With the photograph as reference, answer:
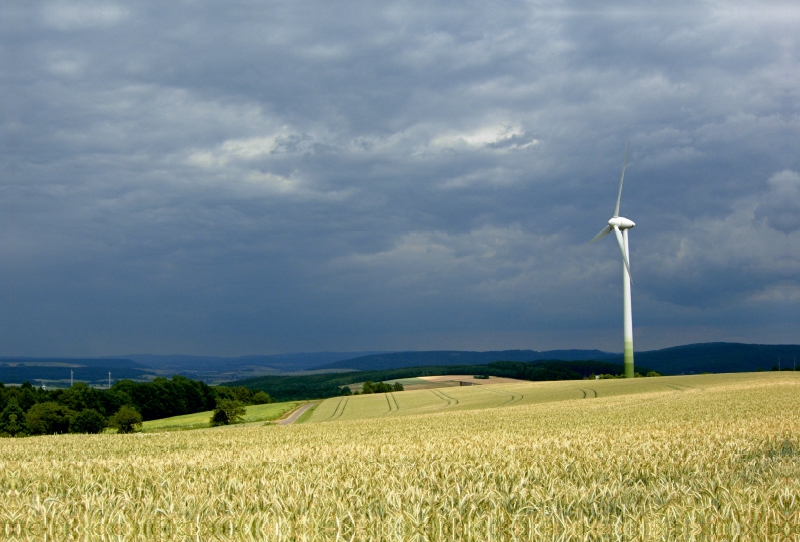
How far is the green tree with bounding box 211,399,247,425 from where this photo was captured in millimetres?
64375

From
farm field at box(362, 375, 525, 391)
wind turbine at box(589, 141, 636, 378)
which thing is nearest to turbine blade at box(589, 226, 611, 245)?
wind turbine at box(589, 141, 636, 378)

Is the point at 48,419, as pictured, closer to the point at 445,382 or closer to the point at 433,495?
the point at 445,382

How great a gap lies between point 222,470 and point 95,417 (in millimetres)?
67141

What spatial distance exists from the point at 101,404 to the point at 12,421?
15315mm

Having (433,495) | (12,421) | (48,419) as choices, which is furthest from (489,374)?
(433,495)

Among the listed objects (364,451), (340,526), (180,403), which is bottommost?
(180,403)

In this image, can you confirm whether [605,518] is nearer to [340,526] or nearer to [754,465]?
[340,526]

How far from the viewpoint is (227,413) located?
64688mm

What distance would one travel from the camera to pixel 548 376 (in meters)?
121

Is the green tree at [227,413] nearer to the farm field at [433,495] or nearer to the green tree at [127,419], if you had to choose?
the green tree at [127,419]

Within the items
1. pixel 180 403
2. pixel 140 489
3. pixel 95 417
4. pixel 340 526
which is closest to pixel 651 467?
pixel 340 526

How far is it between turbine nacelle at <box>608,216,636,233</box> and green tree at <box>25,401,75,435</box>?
76.8 meters

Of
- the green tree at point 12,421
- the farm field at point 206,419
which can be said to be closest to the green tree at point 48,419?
the green tree at point 12,421

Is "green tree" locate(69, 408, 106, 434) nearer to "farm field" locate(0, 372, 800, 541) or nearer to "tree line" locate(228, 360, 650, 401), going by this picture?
"tree line" locate(228, 360, 650, 401)
